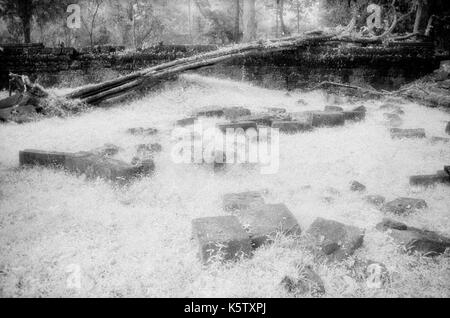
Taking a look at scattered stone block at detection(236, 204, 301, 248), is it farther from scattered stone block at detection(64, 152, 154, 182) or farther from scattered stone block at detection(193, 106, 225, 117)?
→ scattered stone block at detection(193, 106, 225, 117)

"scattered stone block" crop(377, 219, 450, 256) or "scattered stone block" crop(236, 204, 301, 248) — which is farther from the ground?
"scattered stone block" crop(236, 204, 301, 248)

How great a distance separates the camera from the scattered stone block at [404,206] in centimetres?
222

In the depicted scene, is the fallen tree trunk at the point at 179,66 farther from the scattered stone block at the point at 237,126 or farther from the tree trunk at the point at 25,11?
the tree trunk at the point at 25,11

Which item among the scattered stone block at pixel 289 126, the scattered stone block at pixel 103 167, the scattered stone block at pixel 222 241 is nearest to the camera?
the scattered stone block at pixel 222 241

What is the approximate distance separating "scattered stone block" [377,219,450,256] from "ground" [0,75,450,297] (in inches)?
2.0

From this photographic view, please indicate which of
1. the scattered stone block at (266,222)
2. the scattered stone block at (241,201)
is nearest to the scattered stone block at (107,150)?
the scattered stone block at (241,201)

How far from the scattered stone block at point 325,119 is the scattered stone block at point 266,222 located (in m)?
2.48

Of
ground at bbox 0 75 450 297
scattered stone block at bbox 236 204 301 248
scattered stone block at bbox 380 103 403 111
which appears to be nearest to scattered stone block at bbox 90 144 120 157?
ground at bbox 0 75 450 297

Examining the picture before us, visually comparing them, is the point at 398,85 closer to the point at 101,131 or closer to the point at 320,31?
the point at 320,31

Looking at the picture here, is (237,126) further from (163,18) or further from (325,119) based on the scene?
(163,18)

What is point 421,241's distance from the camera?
1786 millimetres

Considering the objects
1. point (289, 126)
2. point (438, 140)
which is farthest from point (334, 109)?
point (438, 140)

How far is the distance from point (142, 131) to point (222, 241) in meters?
2.64

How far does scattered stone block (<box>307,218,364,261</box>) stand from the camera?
5.75 ft
